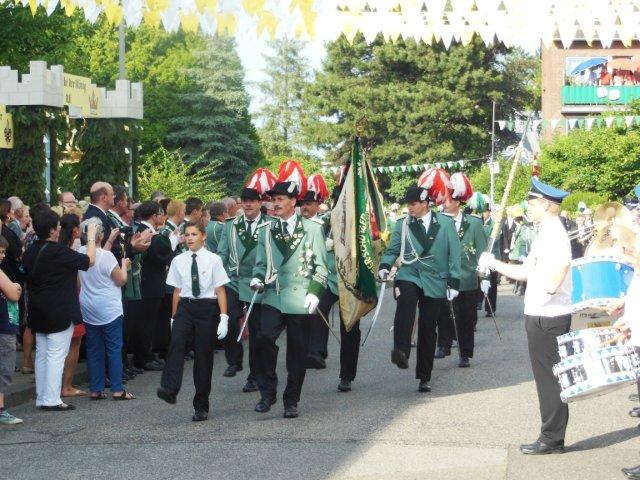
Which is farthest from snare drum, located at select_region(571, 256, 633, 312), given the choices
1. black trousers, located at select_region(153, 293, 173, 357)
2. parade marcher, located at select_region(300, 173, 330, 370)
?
black trousers, located at select_region(153, 293, 173, 357)

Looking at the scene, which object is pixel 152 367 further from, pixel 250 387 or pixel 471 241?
pixel 471 241

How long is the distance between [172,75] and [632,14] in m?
75.8

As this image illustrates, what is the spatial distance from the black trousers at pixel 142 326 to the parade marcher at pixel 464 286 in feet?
10.1

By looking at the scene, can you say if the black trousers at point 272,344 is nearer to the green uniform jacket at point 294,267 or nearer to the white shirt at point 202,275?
the green uniform jacket at point 294,267

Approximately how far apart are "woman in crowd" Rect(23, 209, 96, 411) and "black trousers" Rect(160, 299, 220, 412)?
1025 mm

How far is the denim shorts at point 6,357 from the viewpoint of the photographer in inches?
393

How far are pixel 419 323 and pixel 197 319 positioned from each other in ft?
7.94

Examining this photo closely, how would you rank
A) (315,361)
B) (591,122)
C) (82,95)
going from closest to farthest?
1. (315,361)
2. (82,95)
3. (591,122)

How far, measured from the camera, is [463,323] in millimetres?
13969

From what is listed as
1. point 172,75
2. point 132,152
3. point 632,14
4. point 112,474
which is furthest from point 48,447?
point 172,75

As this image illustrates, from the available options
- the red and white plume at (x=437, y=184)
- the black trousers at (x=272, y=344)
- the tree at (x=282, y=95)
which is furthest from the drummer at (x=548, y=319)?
the tree at (x=282, y=95)

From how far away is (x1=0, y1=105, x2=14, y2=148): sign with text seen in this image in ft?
64.3

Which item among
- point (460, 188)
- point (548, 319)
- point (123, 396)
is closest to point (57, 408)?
point (123, 396)

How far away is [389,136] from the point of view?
230 ft
